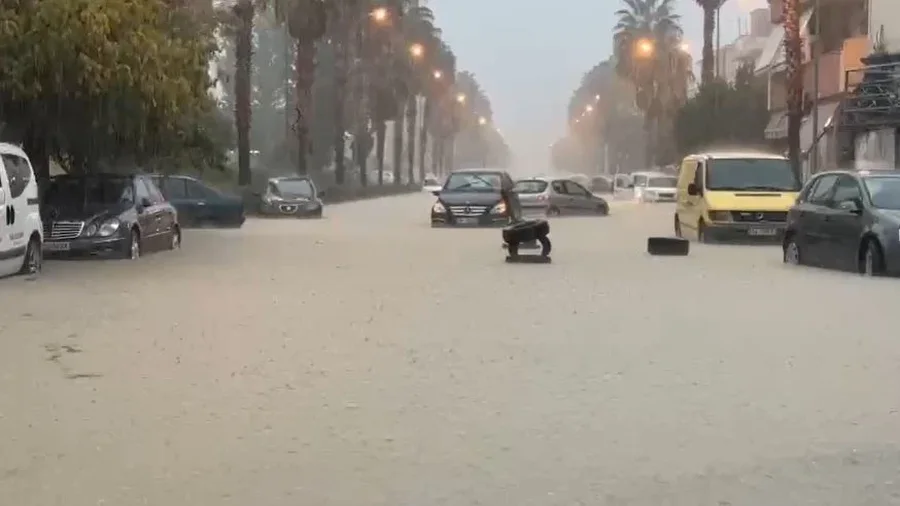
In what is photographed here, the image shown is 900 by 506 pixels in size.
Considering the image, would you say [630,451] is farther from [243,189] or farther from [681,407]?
[243,189]

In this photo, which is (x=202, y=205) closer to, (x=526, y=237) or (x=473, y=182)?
(x=473, y=182)

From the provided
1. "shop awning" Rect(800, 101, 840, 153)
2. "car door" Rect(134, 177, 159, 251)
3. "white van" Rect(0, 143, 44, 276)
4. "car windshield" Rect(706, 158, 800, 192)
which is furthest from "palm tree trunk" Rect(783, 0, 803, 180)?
"white van" Rect(0, 143, 44, 276)

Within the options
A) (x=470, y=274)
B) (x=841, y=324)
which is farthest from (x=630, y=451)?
(x=470, y=274)

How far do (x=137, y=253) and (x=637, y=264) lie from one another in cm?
806

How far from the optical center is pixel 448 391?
1005 centimetres

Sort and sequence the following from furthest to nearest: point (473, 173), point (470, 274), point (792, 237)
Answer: point (473, 173) → point (792, 237) → point (470, 274)

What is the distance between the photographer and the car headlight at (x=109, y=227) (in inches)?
903

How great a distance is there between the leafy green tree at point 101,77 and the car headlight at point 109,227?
174 cm

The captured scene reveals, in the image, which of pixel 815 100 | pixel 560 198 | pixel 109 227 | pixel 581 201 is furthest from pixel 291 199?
pixel 109 227

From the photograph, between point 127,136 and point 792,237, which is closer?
point 792,237

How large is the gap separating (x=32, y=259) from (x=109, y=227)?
3089 mm

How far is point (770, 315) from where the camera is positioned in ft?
49.2

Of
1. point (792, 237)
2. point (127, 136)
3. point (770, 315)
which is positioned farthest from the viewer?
point (127, 136)

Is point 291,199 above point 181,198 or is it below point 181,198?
below
